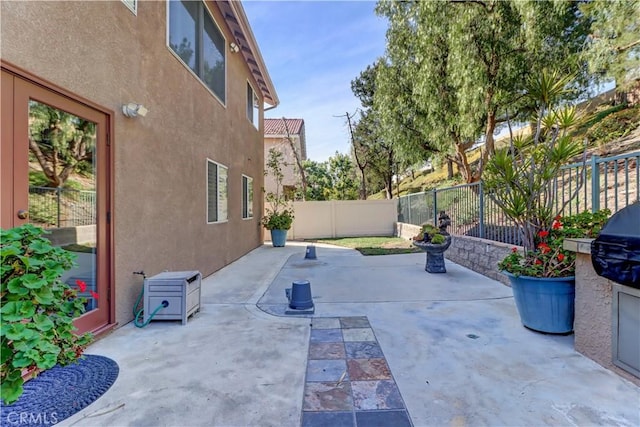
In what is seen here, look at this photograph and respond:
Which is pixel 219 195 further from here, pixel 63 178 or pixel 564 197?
pixel 564 197

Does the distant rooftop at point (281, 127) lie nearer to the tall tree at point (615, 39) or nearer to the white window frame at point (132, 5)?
the tall tree at point (615, 39)

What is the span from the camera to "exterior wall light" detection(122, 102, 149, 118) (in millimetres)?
3736

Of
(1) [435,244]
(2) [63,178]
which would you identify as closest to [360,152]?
(1) [435,244]

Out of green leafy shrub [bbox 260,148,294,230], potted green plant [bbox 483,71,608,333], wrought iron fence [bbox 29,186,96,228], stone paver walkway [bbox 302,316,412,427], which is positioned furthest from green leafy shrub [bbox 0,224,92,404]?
green leafy shrub [bbox 260,148,294,230]

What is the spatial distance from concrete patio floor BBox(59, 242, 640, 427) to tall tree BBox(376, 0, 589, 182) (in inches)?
246

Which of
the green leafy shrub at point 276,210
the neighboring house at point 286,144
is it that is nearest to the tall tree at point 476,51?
the green leafy shrub at point 276,210

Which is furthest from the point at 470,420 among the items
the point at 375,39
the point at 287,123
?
the point at 287,123

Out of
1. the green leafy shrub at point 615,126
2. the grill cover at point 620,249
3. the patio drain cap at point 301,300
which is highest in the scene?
the green leafy shrub at point 615,126

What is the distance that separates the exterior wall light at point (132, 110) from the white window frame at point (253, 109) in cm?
A: 642

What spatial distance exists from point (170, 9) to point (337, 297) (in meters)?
5.11

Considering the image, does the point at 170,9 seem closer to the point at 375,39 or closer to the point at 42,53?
the point at 42,53

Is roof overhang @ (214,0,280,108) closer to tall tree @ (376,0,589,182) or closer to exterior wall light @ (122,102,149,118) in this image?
exterior wall light @ (122,102,149,118)

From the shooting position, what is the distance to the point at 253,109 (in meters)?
10.9

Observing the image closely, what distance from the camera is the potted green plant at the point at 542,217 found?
10.9 feet
